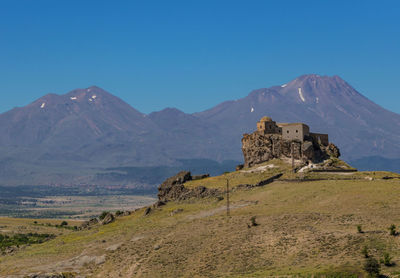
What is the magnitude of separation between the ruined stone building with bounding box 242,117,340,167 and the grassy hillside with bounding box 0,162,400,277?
13188 mm

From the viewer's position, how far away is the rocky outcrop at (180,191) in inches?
5408

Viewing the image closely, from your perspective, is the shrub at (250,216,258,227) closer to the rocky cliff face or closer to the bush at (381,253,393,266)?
the bush at (381,253,393,266)

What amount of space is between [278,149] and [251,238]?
52.2 metres

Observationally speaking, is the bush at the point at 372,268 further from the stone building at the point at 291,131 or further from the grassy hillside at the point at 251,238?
the stone building at the point at 291,131

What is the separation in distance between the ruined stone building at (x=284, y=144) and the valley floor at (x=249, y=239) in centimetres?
1456

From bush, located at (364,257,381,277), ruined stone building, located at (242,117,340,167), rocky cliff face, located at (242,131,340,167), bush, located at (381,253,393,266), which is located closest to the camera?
bush, located at (364,257,381,277)

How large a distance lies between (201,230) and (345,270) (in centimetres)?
3382

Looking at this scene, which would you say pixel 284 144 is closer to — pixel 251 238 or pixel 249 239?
pixel 251 238

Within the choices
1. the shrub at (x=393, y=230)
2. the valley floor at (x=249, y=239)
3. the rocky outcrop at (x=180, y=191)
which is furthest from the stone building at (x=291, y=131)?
the shrub at (x=393, y=230)

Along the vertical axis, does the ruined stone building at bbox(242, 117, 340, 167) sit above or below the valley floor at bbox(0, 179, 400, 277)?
above

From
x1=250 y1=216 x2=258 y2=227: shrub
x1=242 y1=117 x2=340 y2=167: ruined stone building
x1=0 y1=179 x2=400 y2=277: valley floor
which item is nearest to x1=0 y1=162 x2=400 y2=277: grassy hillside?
x1=0 y1=179 x2=400 y2=277: valley floor

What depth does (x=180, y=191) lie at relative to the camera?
14462cm

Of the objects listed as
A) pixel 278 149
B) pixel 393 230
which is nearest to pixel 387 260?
pixel 393 230

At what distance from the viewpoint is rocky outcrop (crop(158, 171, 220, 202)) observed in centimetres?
13738
